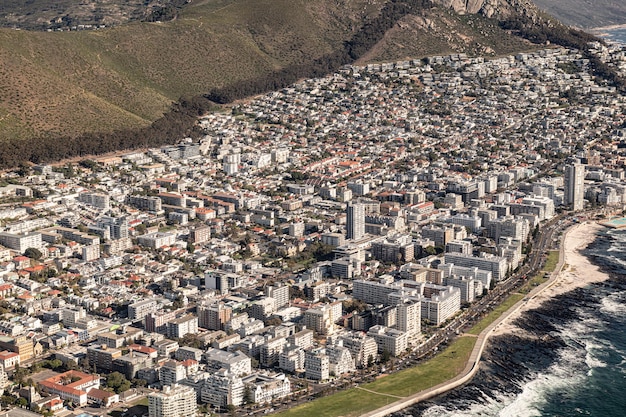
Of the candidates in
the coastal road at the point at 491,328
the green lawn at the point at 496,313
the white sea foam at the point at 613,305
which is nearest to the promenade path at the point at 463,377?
the coastal road at the point at 491,328

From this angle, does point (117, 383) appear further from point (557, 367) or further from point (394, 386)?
point (557, 367)

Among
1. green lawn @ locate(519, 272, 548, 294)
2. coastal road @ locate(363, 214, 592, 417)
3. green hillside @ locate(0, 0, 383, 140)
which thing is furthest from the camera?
green hillside @ locate(0, 0, 383, 140)

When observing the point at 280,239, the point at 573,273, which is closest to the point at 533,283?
the point at 573,273

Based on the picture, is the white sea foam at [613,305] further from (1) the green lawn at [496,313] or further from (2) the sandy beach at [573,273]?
(1) the green lawn at [496,313]

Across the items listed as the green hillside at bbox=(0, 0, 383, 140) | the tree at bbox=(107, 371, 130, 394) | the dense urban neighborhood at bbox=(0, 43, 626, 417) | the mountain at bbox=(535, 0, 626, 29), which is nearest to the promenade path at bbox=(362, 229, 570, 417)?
the dense urban neighborhood at bbox=(0, 43, 626, 417)

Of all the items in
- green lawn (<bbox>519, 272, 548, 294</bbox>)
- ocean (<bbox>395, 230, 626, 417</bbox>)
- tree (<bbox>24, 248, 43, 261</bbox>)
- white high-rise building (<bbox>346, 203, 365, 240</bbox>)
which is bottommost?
ocean (<bbox>395, 230, 626, 417</bbox>)

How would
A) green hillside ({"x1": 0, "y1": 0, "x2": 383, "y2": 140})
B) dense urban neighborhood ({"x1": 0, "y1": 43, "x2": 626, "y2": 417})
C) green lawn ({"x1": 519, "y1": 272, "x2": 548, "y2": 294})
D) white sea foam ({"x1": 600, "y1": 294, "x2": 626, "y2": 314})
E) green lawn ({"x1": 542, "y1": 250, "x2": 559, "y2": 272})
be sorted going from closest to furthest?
1. dense urban neighborhood ({"x1": 0, "y1": 43, "x2": 626, "y2": 417})
2. white sea foam ({"x1": 600, "y1": 294, "x2": 626, "y2": 314})
3. green lawn ({"x1": 519, "y1": 272, "x2": 548, "y2": 294})
4. green lawn ({"x1": 542, "y1": 250, "x2": 559, "y2": 272})
5. green hillside ({"x1": 0, "y1": 0, "x2": 383, "y2": 140})

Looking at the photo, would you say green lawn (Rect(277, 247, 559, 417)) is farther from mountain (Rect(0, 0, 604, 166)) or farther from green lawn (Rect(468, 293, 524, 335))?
mountain (Rect(0, 0, 604, 166))
